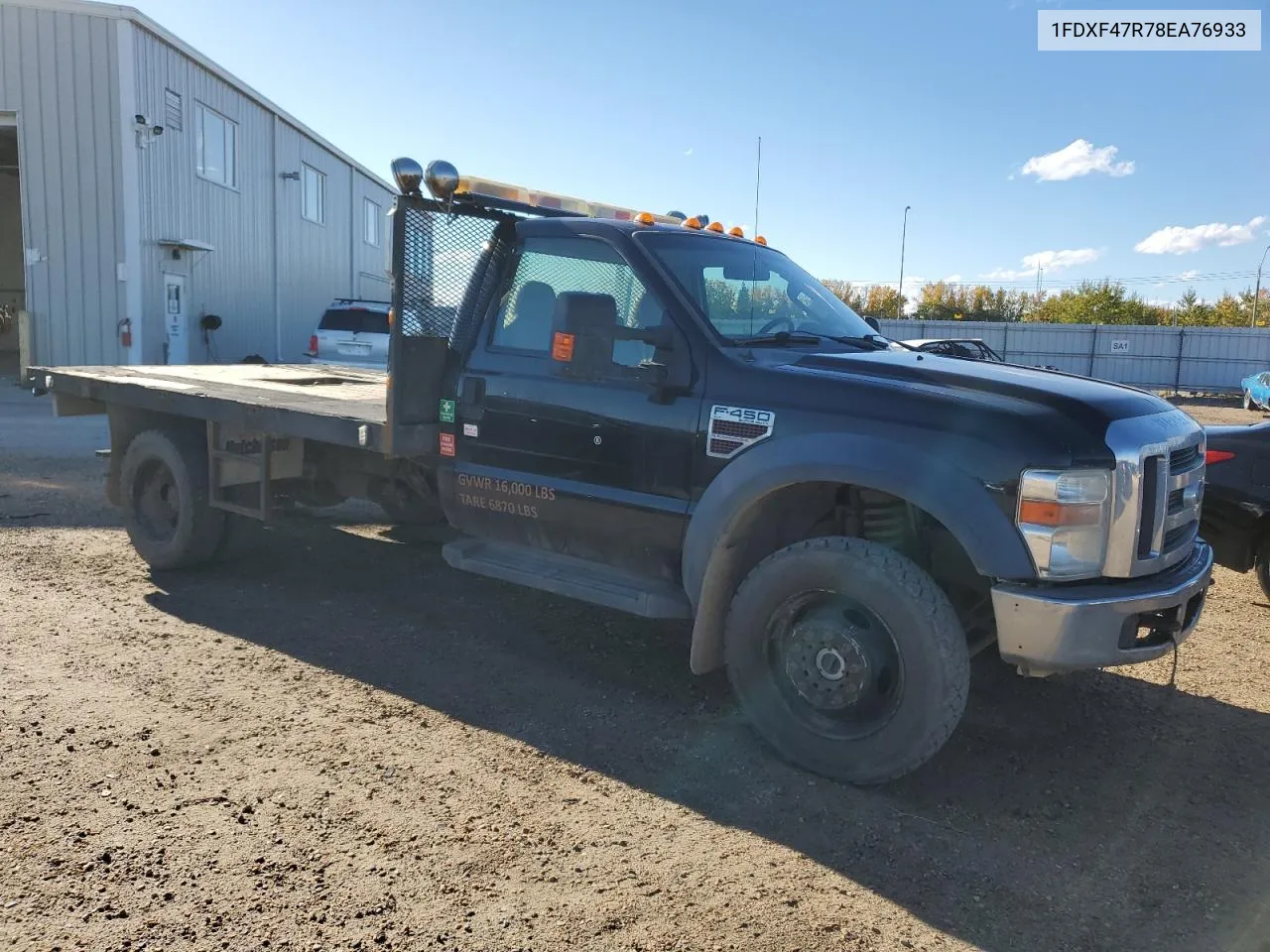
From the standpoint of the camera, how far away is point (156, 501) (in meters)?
6.54

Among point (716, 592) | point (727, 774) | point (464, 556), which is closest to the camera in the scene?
point (727, 774)

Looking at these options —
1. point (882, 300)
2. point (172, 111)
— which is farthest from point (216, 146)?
point (882, 300)

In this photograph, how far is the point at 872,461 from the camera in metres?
3.66

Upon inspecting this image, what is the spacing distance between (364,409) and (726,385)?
7.45 ft

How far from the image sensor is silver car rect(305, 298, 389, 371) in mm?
14984

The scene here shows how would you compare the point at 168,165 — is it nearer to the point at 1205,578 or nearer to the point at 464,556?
the point at 464,556

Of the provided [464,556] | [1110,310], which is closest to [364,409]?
[464,556]

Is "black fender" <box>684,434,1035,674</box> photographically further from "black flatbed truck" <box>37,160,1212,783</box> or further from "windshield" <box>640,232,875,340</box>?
"windshield" <box>640,232,875,340</box>

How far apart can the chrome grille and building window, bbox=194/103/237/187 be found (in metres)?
17.8

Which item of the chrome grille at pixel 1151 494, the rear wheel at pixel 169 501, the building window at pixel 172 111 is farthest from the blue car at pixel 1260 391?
the rear wheel at pixel 169 501

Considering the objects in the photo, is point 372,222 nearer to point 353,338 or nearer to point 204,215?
point 204,215

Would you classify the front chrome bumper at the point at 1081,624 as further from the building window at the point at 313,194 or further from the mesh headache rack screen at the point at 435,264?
the building window at the point at 313,194

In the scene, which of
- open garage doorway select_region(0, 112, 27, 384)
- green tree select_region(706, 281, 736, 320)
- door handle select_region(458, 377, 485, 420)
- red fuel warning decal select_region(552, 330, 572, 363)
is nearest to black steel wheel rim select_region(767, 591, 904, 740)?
green tree select_region(706, 281, 736, 320)

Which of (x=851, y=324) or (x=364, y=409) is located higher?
(x=851, y=324)
